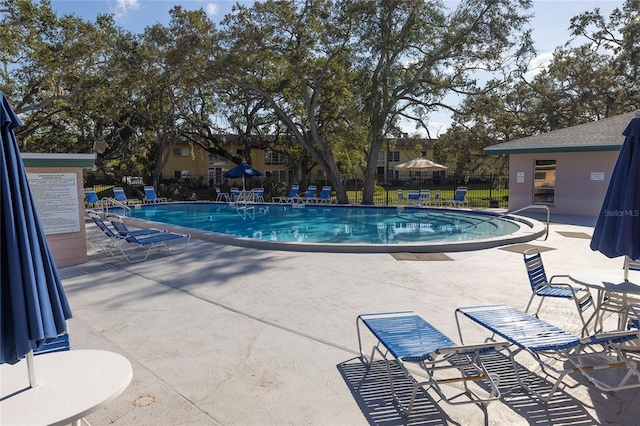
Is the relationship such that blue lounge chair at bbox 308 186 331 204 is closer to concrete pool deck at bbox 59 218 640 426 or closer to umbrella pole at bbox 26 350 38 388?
concrete pool deck at bbox 59 218 640 426

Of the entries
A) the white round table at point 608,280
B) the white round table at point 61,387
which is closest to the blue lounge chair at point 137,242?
the white round table at point 61,387

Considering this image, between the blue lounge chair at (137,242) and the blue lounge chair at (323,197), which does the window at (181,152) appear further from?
the blue lounge chair at (137,242)

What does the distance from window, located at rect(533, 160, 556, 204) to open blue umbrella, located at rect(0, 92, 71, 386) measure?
18.9 m

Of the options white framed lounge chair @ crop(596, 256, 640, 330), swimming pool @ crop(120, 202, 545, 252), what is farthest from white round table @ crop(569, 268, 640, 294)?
swimming pool @ crop(120, 202, 545, 252)

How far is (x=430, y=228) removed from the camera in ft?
48.8

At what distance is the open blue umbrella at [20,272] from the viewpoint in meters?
2.16

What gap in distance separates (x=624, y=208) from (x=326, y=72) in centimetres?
2071

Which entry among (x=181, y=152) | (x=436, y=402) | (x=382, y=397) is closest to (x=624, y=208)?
(x=436, y=402)

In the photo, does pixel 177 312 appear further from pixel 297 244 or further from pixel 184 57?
pixel 184 57

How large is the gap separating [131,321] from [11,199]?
340 cm

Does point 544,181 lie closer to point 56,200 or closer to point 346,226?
point 346,226

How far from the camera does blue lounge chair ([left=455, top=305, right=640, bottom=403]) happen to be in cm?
327

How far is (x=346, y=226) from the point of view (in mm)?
15867

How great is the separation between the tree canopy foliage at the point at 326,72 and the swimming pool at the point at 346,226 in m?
4.84
